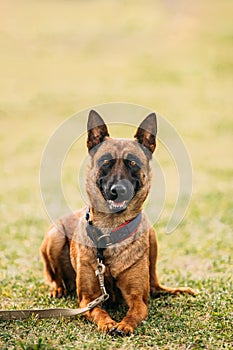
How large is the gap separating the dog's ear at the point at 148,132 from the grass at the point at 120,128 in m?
1.61

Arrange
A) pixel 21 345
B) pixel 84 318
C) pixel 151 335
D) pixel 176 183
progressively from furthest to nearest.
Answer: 1. pixel 176 183
2. pixel 84 318
3. pixel 151 335
4. pixel 21 345

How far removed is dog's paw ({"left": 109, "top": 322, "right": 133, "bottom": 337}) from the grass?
71 millimetres

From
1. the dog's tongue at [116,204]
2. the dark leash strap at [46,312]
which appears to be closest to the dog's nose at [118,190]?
the dog's tongue at [116,204]

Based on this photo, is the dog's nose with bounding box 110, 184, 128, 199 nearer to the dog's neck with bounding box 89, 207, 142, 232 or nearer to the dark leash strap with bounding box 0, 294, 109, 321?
the dog's neck with bounding box 89, 207, 142, 232

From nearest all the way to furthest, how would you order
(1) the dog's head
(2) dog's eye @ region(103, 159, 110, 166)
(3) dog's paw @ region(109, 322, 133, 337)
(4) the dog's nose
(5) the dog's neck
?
1. (3) dog's paw @ region(109, 322, 133, 337)
2. (4) the dog's nose
3. (1) the dog's head
4. (2) dog's eye @ region(103, 159, 110, 166)
5. (5) the dog's neck

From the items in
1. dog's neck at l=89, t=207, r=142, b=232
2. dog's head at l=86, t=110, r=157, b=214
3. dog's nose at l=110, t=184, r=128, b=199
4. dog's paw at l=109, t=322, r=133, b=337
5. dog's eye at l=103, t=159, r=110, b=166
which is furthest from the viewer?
dog's neck at l=89, t=207, r=142, b=232

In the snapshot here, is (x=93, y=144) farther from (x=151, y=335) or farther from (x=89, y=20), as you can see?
(x=89, y=20)

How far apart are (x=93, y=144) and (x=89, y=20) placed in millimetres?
27947

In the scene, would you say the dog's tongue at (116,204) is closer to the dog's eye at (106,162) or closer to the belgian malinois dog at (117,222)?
the belgian malinois dog at (117,222)

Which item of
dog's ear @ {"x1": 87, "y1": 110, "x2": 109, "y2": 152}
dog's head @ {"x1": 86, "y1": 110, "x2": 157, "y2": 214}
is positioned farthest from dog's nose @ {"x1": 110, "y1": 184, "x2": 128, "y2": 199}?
dog's ear @ {"x1": 87, "y1": 110, "x2": 109, "y2": 152}

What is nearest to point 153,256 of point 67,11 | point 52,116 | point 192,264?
point 192,264

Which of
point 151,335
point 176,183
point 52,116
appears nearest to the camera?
point 151,335

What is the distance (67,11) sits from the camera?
3297 cm

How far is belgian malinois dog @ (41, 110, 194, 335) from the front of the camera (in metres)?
5.30
